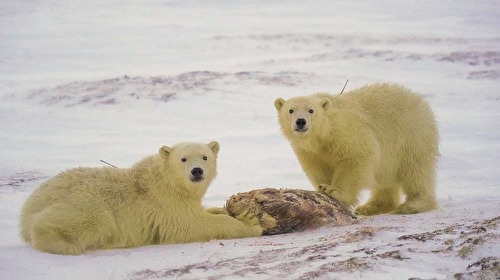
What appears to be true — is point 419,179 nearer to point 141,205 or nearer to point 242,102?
point 141,205

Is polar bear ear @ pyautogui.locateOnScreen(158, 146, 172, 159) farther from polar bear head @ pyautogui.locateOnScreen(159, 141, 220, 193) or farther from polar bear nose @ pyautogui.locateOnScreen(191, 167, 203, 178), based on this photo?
polar bear nose @ pyautogui.locateOnScreen(191, 167, 203, 178)

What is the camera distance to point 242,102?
17.9 m

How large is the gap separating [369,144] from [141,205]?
255 centimetres

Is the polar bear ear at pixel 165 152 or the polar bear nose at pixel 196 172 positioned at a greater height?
the polar bear ear at pixel 165 152

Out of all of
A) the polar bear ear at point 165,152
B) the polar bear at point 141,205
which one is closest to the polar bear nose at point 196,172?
the polar bear at point 141,205

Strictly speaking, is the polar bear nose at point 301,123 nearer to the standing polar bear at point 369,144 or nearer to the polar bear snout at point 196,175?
the standing polar bear at point 369,144

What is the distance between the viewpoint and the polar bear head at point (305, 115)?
856 centimetres

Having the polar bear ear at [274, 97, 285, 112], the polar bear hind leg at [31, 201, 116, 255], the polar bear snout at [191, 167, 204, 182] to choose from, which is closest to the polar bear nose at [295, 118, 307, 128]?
the polar bear ear at [274, 97, 285, 112]

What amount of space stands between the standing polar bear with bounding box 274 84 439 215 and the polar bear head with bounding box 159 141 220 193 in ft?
3.96

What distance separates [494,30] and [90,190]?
64.3ft

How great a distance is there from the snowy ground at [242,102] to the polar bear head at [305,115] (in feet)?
3.67

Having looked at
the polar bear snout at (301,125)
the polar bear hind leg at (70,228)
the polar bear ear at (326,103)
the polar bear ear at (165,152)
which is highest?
the polar bear ear at (326,103)

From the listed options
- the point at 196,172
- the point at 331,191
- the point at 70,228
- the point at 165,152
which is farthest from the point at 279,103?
the point at 70,228

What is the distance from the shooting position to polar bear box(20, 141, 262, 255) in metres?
7.26
